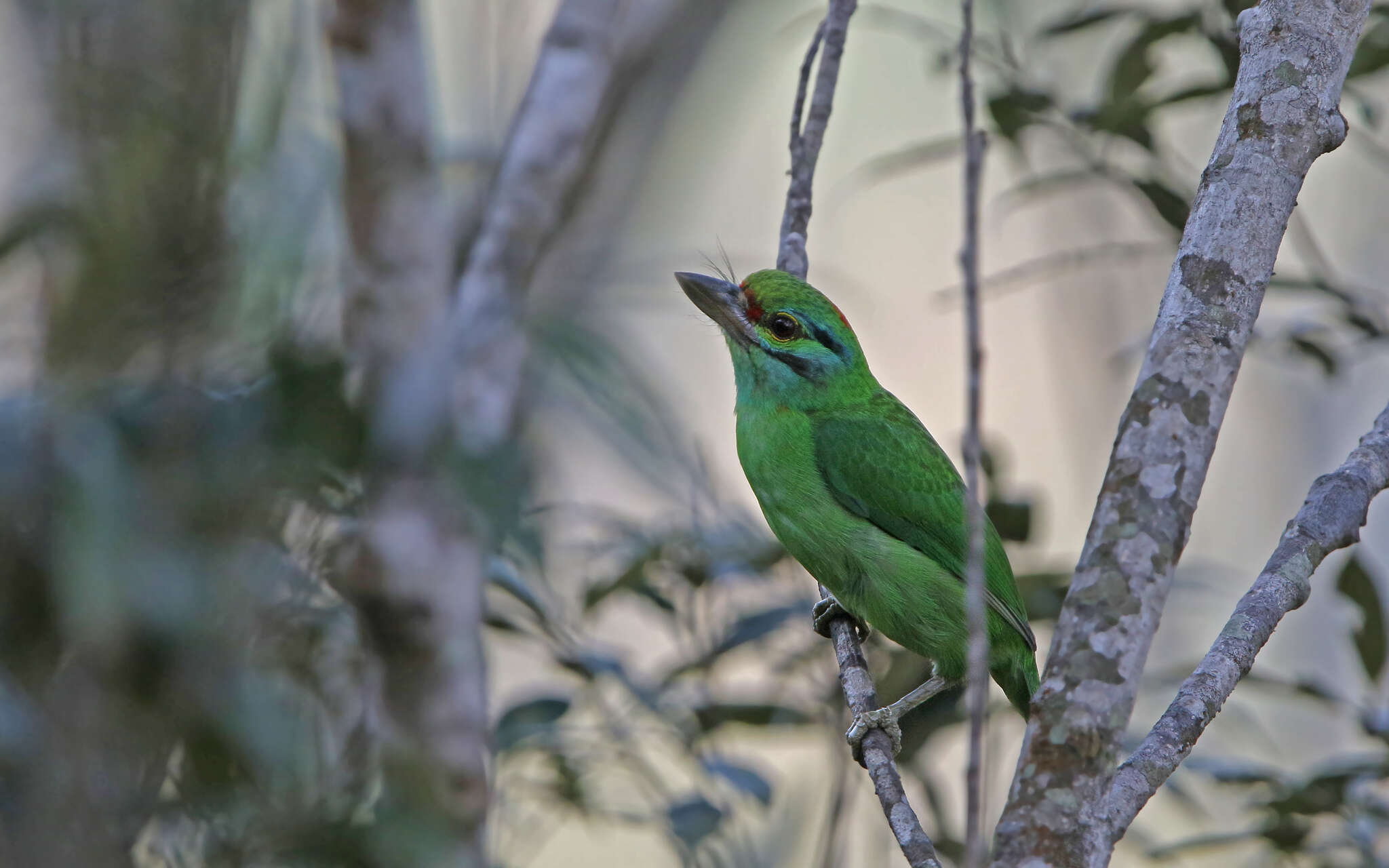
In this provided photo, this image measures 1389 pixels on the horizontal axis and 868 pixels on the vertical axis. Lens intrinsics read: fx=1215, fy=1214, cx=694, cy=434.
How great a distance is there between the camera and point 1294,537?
6.03 feet

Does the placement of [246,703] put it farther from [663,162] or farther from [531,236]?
[663,162]

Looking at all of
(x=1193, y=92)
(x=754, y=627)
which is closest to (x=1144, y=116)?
(x=1193, y=92)

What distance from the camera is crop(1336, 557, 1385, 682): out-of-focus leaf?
2873mm

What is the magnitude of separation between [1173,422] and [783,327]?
6.07 ft

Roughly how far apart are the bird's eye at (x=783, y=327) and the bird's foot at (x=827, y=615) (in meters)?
0.68

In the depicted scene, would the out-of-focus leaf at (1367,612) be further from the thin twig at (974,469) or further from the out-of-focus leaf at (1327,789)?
the thin twig at (974,469)

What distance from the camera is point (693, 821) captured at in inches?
114

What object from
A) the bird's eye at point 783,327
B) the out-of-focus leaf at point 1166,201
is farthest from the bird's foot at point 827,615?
the out-of-focus leaf at point 1166,201

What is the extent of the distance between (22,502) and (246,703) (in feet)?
2.28

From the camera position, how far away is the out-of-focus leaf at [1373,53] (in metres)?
2.82

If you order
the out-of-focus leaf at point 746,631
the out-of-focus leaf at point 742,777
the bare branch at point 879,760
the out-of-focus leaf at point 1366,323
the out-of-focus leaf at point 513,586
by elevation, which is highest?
the out-of-focus leaf at point 1366,323

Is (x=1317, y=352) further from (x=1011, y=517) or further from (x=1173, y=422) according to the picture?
(x=1173, y=422)

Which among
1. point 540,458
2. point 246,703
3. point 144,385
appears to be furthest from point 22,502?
point 540,458

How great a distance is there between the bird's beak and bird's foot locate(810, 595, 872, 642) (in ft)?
2.34
